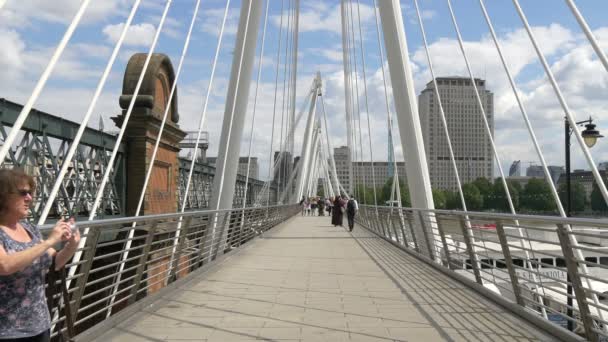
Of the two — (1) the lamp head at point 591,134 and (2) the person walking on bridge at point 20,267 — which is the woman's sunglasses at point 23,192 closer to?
(2) the person walking on bridge at point 20,267

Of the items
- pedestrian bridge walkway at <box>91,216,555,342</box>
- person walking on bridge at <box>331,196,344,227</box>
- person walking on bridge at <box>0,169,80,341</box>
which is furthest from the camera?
person walking on bridge at <box>331,196,344,227</box>

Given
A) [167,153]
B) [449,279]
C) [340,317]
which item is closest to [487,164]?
[167,153]

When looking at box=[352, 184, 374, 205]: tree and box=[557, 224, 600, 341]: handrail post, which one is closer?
box=[557, 224, 600, 341]: handrail post

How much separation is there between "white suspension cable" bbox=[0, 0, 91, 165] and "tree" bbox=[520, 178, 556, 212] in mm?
34746

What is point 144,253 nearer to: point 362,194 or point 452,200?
point 452,200

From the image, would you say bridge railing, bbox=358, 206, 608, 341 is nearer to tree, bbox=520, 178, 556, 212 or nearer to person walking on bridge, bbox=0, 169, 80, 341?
person walking on bridge, bbox=0, 169, 80, 341

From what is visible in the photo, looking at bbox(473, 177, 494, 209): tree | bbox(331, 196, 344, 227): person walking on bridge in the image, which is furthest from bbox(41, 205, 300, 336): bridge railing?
bbox(473, 177, 494, 209): tree

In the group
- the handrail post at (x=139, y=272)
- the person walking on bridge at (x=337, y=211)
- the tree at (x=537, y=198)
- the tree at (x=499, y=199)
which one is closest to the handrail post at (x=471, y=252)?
the handrail post at (x=139, y=272)

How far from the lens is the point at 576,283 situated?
176 inches

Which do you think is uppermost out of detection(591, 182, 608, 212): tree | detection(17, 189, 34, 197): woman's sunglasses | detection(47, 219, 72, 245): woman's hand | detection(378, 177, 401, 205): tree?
detection(378, 177, 401, 205): tree

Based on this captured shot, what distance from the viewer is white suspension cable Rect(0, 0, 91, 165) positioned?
442cm

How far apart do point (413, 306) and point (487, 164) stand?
43586 mm

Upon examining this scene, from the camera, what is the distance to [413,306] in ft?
20.6

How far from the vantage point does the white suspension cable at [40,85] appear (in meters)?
4.42
